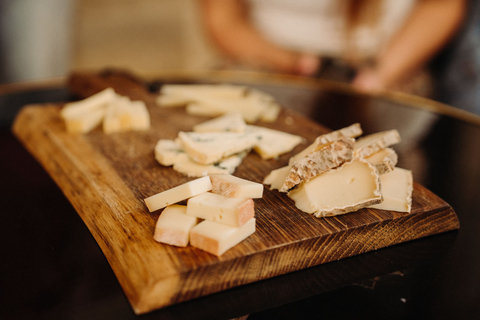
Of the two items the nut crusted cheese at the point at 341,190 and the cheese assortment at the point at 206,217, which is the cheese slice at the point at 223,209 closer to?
the cheese assortment at the point at 206,217

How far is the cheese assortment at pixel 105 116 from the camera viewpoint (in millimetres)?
1108

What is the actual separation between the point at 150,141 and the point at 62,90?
609 mm

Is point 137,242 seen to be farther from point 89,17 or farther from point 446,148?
point 89,17

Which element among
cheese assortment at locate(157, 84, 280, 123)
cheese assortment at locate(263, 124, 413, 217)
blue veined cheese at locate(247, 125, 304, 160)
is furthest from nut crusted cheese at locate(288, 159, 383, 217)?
cheese assortment at locate(157, 84, 280, 123)

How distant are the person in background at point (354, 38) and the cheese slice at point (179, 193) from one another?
139 centimetres

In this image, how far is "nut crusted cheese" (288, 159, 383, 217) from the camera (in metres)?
0.73

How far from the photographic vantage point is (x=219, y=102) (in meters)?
1.30

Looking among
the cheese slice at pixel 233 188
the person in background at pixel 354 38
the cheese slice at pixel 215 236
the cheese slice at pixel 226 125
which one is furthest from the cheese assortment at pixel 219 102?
the person in background at pixel 354 38

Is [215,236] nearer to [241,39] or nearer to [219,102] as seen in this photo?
[219,102]

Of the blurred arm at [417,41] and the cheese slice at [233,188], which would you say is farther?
the blurred arm at [417,41]

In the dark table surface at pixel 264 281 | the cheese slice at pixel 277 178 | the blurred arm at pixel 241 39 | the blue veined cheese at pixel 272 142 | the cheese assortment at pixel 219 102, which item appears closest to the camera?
the dark table surface at pixel 264 281

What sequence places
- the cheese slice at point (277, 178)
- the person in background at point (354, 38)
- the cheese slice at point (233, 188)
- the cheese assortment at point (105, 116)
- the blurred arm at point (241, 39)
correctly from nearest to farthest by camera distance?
the cheese slice at point (233, 188) → the cheese slice at point (277, 178) → the cheese assortment at point (105, 116) → the person in background at point (354, 38) → the blurred arm at point (241, 39)

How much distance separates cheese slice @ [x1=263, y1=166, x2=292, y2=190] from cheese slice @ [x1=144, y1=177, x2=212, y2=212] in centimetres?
15

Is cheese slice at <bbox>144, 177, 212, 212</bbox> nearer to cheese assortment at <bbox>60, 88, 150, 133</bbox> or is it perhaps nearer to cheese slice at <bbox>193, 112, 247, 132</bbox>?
cheese slice at <bbox>193, 112, 247, 132</bbox>
